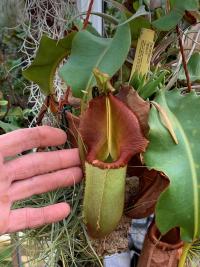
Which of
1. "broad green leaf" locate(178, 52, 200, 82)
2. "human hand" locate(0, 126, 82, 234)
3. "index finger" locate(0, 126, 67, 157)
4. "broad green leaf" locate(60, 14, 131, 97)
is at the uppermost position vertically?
"broad green leaf" locate(60, 14, 131, 97)

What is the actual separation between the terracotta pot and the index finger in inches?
Answer: 7.7

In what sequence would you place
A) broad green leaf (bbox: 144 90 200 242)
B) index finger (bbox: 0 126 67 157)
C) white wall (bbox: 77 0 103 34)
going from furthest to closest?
1. white wall (bbox: 77 0 103 34)
2. index finger (bbox: 0 126 67 157)
3. broad green leaf (bbox: 144 90 200 242)

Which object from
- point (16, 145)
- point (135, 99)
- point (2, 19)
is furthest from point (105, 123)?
point (2, 19)

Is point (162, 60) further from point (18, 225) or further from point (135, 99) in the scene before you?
point (18, 225)

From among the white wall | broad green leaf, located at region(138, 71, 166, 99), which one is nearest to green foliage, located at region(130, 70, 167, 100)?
broad green leaf, located at region(138, 71, 166, 99)

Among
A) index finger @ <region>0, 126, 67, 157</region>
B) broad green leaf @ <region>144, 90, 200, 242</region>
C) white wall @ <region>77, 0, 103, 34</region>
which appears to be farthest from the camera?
white wall @ <region>77, 0, 103, 34</region>

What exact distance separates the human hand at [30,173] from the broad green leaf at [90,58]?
3.7 inches

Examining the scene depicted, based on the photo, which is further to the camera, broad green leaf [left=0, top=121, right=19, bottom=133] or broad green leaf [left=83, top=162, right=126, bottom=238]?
→ broad green leaf [left=0, top=121, right=19, bottom=133]

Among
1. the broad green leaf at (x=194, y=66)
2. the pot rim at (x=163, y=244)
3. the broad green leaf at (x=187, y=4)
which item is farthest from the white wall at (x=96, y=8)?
the pot rim at (x=163, y=244)

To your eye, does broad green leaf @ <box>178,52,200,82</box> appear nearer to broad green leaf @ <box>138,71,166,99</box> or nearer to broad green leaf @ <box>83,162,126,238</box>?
broad green leaf @ <box>138,71,166,99</box>

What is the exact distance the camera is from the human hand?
0.63 metres

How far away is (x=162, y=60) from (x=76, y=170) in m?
0.24

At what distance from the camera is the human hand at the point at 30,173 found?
0.63m

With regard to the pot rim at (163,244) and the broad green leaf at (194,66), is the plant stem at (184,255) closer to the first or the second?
the pot rim at (163,244)
